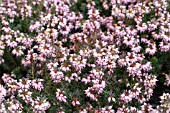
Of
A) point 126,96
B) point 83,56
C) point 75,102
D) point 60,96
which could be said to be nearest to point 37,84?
point 60,96

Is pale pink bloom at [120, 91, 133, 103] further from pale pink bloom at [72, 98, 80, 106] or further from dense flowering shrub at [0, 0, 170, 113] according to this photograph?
pale pink bloom at [72, 98, 80, 106]

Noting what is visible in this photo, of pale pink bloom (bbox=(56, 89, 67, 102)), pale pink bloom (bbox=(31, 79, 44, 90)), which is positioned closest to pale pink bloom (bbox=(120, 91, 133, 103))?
pale pink bloom (bbox=(56, 89, 67, 102))

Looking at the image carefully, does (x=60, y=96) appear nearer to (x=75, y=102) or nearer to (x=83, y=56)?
(x=75, y=102)

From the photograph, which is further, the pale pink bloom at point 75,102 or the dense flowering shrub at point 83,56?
the dense flowering shrub at point 83,56

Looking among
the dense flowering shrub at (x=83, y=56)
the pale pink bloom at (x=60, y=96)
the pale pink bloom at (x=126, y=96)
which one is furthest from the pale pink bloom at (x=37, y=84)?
the pale pink bloom at (x=126, y=96)

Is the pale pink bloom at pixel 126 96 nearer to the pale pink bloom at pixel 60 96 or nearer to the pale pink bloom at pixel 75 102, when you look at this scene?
the pale pink bloom at pixel 75 102

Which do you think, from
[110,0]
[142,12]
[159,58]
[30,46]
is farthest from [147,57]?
[30,46]

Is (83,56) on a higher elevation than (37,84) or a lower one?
higher

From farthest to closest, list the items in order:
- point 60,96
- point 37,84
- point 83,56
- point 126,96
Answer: point 83,56, point 37,84, point 60,96, point 126,96

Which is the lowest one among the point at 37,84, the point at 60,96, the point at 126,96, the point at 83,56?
the point at 126,96
